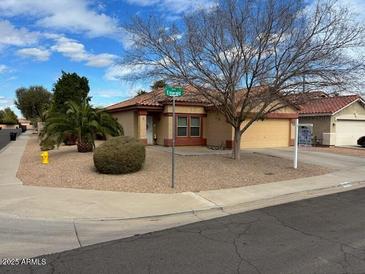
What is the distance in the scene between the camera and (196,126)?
25.7 m

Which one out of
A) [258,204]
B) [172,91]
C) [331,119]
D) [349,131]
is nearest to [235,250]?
[258,204]

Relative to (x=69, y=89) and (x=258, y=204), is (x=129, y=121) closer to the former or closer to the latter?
(x=69, y=89)

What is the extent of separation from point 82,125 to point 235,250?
13730 millimetres

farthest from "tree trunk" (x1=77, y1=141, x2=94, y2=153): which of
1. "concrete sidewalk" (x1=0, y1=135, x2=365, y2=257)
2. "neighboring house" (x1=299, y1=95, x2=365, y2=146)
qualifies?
"neighboring house" (x1=299, y1=95, x2=365, y2=146)

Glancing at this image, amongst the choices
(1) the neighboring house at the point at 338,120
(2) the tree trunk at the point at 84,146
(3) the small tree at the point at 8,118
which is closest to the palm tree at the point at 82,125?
(2) the tree trunk at the point at 84,146

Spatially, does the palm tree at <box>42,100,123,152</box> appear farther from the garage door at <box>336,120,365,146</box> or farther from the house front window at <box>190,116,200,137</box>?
the garage door at <box>336,120,365,146</box>

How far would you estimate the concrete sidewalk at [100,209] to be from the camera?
269 inches

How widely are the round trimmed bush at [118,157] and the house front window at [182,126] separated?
1154cm

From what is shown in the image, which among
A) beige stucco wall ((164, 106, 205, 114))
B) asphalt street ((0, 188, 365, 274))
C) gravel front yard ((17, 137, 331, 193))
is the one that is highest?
beige stucco wall ((164, 106, 205, 114))

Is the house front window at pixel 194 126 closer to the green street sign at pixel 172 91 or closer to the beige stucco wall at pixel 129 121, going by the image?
the beige stucco wall at pixel 129 121

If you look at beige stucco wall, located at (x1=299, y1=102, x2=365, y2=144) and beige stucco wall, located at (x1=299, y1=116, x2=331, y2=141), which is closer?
beige stucco wall, located at (x1=299, y1=102, x2=365, y2=144)

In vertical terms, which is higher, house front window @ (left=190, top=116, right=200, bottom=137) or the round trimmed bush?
house front window @ (left=190, top=116, right=200, bottom=137)

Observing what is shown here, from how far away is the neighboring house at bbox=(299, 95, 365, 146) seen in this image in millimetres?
28906

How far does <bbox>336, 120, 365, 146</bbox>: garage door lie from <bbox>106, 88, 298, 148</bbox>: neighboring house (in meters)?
4.84
